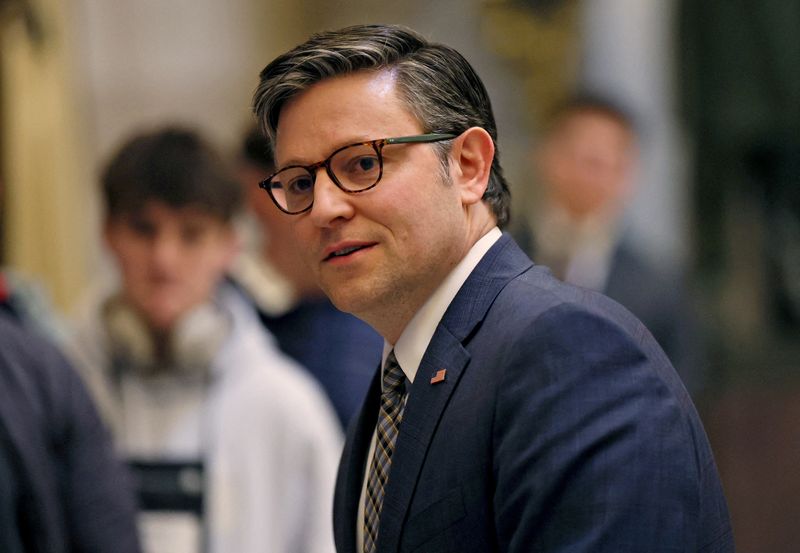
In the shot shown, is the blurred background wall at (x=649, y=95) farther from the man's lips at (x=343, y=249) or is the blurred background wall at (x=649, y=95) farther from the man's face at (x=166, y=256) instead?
the man's lips at (x=343, y=249)

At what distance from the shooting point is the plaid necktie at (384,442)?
1877 millimetres

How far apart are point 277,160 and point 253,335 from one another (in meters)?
1.99

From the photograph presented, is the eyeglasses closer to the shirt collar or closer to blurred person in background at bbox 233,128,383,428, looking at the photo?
the shirt collar

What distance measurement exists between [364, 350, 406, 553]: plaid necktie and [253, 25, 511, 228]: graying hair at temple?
1.11 feet

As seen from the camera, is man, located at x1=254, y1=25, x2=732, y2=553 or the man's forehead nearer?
man, located at x1=254, y1=25, x2=732, y2=553

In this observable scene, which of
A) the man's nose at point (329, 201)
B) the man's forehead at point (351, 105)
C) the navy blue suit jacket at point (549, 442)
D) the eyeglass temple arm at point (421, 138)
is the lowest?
the navy blue suit jacket at point (549, 442)

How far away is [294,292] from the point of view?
13.5 ft

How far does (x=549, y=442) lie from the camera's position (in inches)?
63.6

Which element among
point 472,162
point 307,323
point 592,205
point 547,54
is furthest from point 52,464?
point 547,54

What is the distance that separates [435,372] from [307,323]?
2.14 meters

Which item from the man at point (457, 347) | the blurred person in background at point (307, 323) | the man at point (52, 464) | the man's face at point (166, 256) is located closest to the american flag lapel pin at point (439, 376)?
the man at point (457, 347)

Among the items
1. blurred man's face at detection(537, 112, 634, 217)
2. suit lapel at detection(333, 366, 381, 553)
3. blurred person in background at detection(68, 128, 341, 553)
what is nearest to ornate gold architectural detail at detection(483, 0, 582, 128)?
blurred man's face at detection(537, 112, 634, 217)

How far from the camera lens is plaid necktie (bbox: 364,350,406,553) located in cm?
188

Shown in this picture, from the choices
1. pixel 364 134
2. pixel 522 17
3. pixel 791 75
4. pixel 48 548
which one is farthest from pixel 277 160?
pixel 791 75
